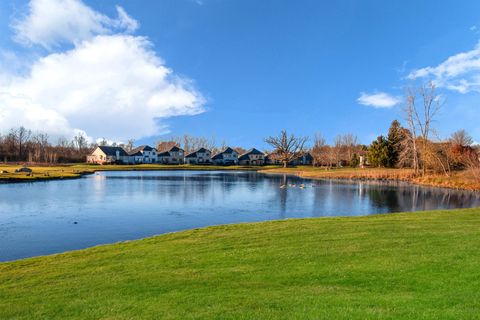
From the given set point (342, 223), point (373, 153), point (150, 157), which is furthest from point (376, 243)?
point (150, 157)

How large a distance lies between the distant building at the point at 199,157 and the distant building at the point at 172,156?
7.35 ft

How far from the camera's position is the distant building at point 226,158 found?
4828 inches

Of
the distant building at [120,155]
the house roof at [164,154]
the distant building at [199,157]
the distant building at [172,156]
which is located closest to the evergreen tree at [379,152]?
the distant building at [199,157]

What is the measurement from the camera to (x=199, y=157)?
399 feet

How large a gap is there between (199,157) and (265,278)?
115m

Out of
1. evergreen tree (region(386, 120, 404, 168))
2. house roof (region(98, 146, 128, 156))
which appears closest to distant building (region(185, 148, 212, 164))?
house roof (region(98, 146, 128, 156))

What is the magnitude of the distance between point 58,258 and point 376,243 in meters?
9.18

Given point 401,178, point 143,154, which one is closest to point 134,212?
point 401,178

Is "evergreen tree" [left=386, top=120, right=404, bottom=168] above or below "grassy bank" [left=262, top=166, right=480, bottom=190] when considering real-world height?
above

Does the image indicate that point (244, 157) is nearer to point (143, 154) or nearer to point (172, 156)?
point (172, 156)

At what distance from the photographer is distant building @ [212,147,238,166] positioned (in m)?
123

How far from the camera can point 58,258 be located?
10.5m

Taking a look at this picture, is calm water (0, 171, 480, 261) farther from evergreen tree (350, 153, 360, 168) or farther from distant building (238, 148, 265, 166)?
distant building (238, 148, 265, 166)

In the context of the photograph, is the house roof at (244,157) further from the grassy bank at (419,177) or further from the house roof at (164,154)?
the grassy bank at (419,177)
